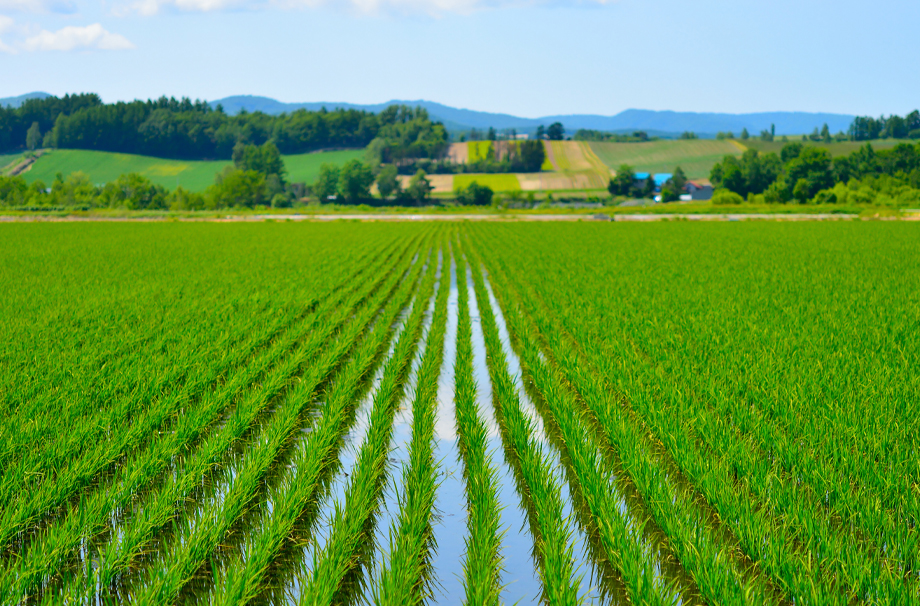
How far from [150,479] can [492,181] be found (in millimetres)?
117733

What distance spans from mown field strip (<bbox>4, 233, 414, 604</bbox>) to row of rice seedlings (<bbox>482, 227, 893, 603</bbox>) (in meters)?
3.61

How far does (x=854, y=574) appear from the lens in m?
3.33

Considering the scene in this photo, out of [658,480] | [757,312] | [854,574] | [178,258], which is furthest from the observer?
[178,258]

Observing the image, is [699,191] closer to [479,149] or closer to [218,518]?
[479,149]

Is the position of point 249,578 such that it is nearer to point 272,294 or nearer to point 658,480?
point 658,480

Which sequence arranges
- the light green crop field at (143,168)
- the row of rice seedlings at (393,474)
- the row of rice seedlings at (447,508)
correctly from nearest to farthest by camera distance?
the row of rice seedlings at (447,508)
the row of rice seedlings at (393,474)
the light green crop field at (143,168)

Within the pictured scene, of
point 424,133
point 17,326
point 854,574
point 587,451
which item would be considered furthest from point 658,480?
point 424,133

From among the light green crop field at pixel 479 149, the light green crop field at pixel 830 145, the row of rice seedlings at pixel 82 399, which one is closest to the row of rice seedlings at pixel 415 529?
A: the row of rice seedlings at pixel 82 399

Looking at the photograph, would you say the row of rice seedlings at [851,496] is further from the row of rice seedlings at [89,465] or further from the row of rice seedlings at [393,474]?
the row of rice seedlings at [89,465]

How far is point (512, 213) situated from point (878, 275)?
5706 centimetres

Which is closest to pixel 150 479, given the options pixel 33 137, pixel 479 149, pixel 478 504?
pixel 478 504

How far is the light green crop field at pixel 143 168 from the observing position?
12300cm

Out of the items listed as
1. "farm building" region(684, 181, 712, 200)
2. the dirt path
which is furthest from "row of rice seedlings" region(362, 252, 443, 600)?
"farm building" region(684, 181, 712, 200)

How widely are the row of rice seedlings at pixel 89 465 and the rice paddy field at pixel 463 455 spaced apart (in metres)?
→ 0.03
